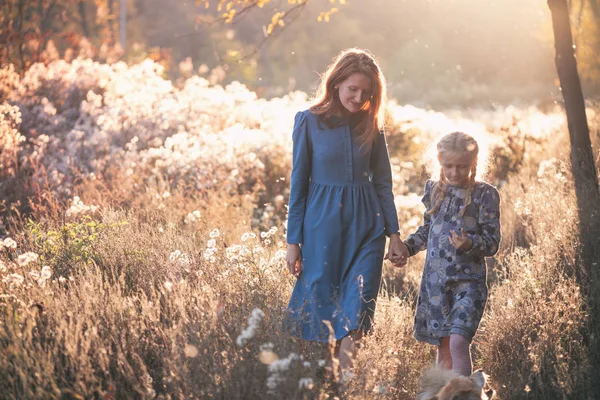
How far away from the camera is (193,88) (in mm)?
11430

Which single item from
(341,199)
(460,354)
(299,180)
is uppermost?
(299,180)

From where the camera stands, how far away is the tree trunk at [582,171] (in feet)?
15.3

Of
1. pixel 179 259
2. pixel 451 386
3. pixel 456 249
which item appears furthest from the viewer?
pixel 179 259

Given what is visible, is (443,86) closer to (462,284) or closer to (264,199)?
(264,199)

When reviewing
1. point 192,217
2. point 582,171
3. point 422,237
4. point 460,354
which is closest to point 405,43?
point 582,171

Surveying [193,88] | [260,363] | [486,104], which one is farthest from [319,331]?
[486,104]

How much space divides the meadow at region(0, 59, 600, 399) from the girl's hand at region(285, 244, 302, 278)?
21 cm

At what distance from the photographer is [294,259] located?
13.0 feet

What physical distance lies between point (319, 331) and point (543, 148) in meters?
8.43

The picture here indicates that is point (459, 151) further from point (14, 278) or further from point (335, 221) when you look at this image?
point (14, 278)

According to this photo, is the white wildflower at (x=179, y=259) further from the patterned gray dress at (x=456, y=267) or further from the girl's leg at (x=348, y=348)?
the patterned gray dress at (x=456, y=267)

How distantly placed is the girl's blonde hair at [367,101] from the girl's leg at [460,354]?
1.25 meters

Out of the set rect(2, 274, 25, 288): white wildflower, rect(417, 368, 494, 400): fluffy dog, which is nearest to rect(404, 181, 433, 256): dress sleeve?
rect(417, 368, 494, 400): fluffy dog

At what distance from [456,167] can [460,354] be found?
1.08 metres
